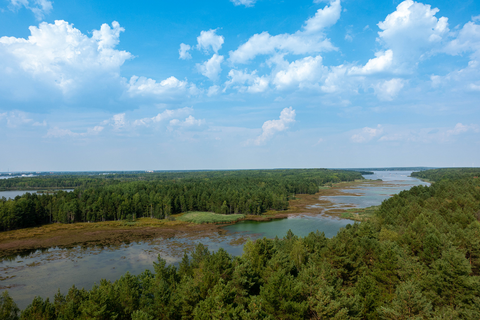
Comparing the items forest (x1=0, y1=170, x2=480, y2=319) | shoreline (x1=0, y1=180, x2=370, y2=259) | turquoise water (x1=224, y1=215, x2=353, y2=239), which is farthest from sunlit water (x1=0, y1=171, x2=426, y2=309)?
forest (x1=0, y1=170, x2=480, y2=319)

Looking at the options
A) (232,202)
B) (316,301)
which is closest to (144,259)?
(316,301)

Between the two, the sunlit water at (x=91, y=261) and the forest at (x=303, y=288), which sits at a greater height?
the forest at (x=303, y=288)

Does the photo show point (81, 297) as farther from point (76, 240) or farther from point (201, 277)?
point (76, 240)

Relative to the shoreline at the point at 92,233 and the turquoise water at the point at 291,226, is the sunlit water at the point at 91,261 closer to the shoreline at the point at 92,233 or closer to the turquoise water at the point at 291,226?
the turquoise water at the point at 291,226

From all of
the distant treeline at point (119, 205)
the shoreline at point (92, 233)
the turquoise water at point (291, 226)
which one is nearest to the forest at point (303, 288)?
the turquoise water at point (291, 226)

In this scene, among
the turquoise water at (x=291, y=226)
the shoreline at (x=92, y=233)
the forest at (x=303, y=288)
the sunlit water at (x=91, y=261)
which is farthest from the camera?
the turquoise water at (x=291, y=226)

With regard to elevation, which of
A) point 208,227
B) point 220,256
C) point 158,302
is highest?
point 220,256

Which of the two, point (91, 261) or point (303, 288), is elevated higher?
point (303, 288)

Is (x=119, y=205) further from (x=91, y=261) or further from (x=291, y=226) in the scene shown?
(x=291, y=226)

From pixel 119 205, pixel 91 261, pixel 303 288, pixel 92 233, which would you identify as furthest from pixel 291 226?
pixel 119 205
